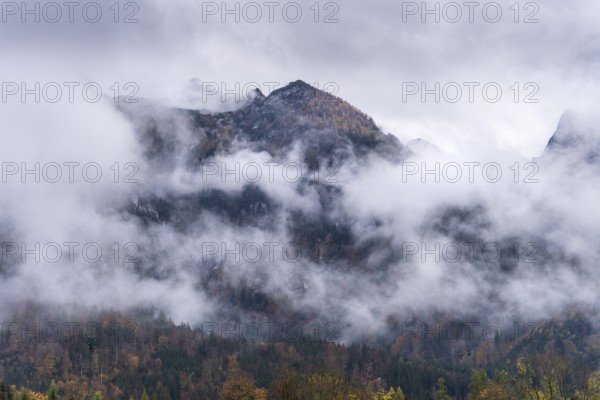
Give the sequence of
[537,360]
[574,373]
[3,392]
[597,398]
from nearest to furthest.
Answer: [597,398] < [574,373] < [537,360] < [3,392]

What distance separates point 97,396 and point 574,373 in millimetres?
118488

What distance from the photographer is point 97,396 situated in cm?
18862

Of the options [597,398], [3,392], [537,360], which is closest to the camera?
[597,398]

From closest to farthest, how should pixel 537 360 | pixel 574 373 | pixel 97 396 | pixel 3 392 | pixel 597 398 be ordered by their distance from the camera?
pixel 597 398 < pixel 574 373 < pixel 537 360 < pixel 3 392 < pixel 97 396

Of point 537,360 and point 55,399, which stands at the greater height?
point 537,360

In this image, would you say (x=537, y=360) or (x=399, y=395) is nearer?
(x=537, y=360)

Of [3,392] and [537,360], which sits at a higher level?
[537,360]

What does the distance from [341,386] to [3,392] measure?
87863 mm

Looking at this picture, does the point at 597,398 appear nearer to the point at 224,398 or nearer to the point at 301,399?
the point at 301,399

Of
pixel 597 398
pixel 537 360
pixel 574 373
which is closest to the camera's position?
pixel 597 398

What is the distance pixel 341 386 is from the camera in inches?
5531

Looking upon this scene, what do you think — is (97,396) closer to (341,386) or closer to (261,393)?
(261,393)

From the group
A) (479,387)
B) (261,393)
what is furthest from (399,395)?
(261,393)

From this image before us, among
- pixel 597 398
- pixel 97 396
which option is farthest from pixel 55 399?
pixel 597 398
